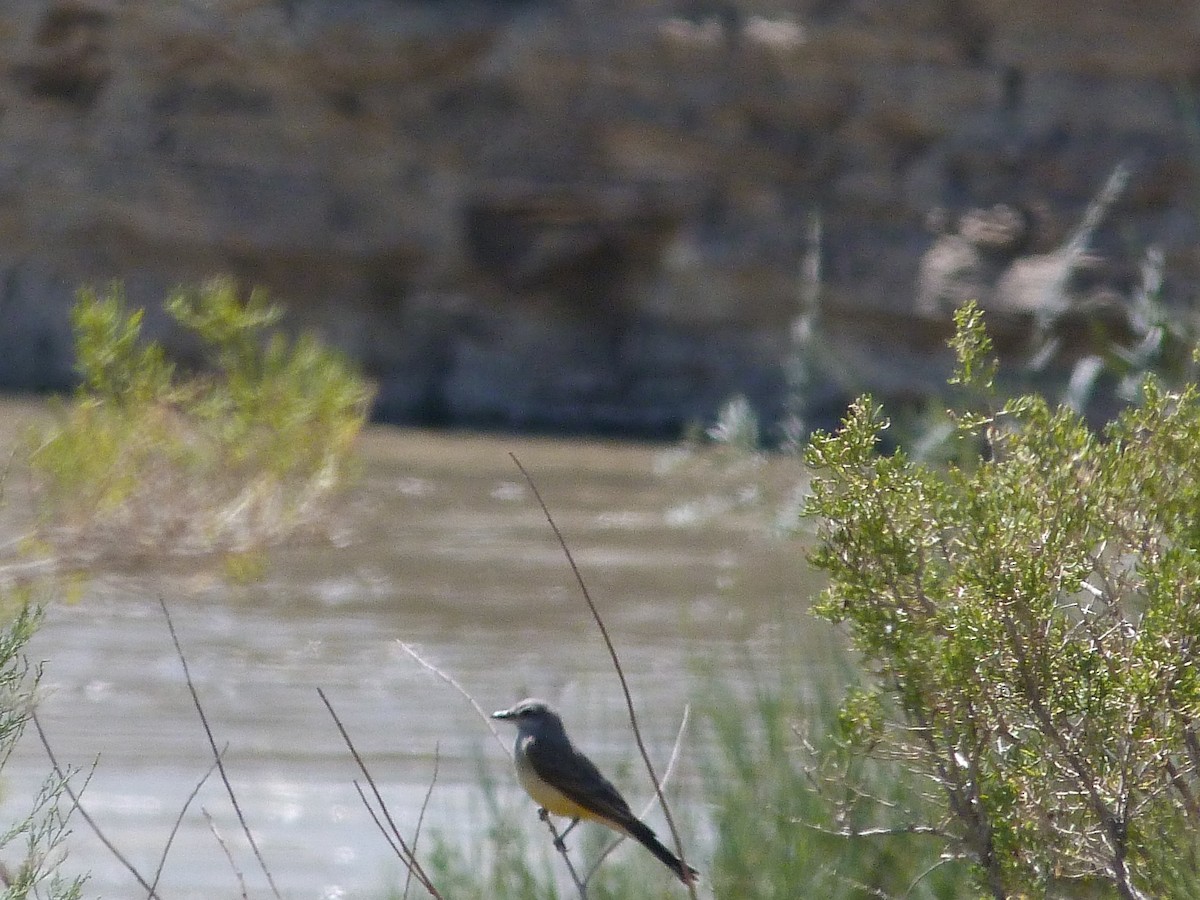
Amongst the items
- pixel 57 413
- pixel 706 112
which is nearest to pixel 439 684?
pixel 57 413

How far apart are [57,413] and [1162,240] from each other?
24.6 ft

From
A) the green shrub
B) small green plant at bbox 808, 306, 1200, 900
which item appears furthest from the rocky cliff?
small green plant at bbox 808, 306, 1200, 900

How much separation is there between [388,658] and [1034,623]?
184 inches

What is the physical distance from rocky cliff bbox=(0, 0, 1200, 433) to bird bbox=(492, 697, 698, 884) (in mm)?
9241

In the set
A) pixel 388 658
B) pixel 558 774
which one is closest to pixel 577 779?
pixel 558 774

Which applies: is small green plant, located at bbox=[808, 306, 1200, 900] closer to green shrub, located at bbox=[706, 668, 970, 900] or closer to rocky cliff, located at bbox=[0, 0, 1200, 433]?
green shrub, located at bbox=[706, 668, 970, 900]

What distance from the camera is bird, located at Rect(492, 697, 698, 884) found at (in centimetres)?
275

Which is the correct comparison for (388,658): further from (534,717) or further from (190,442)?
(534,717)

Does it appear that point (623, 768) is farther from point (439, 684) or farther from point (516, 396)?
point (516, 396)

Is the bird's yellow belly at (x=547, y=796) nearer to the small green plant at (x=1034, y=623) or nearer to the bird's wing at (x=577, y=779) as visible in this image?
the bird's wing at (x=577, y=779)

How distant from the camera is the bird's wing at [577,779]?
8.97ft

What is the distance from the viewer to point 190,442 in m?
6.39

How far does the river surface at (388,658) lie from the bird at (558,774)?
0.23 m

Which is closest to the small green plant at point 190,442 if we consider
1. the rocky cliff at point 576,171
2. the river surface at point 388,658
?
the river surface at point 388,658
